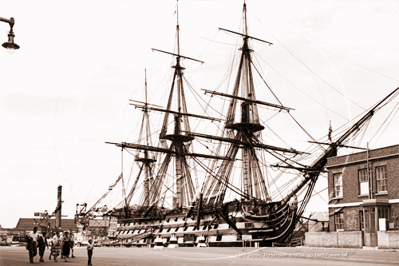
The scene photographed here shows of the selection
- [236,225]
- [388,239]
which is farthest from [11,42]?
[236,225]

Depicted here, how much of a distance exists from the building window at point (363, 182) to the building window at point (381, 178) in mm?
844

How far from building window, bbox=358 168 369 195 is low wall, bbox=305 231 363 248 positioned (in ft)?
10.2

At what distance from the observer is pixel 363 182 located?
104 ft

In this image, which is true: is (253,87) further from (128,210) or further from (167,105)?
(128,210)

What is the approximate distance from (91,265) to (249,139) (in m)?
42.2

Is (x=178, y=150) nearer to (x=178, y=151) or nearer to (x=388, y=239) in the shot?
(x=178, y=151)

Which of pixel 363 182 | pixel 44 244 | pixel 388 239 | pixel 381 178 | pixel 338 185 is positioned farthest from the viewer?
pixel 338 185

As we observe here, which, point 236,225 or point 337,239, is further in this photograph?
point 236,225

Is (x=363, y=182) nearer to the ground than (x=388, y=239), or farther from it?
farther from it

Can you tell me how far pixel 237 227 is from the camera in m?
49.5

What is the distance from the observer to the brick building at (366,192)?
2916 cm

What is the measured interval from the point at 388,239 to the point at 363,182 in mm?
5405

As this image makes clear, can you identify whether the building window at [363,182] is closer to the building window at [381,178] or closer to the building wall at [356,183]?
the building wall at [356,183]

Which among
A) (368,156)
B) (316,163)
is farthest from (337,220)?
(316,163)
